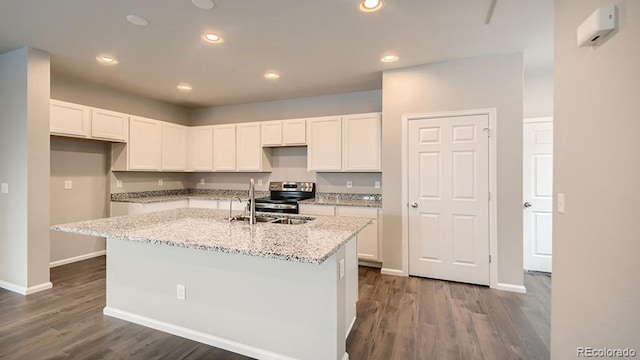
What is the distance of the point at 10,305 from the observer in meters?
2.71

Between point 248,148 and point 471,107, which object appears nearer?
point 471,107

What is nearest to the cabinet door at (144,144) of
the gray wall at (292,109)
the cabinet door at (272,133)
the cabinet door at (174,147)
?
the cabinet door at (174,147)

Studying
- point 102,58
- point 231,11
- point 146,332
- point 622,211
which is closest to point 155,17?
point 231,11

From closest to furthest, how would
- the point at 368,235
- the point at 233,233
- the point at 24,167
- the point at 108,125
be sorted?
the point at 233,233, the point at 24,167, the point at 368,235, the point at 108,125

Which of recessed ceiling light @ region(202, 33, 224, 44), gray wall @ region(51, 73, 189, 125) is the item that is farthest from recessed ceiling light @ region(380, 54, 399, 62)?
gray wall @ region(51, 73, 189, 125)

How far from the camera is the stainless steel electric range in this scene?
424 centimetres

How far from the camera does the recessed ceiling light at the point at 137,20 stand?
7.70ft

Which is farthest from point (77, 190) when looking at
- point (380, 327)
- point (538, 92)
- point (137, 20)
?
point (538, 92)

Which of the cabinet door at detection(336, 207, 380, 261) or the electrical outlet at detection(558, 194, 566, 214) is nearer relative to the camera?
the electrical outlet at detection(558, 194, 566, 214)

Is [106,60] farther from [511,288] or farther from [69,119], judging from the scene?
[511,288]

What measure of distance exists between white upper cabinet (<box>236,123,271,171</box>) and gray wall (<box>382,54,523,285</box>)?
2156mm

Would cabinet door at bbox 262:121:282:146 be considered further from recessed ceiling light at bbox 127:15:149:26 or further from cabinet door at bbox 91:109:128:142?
recessed ceiling light at bbox 127:15:149:26

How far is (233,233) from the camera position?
1.92 meters

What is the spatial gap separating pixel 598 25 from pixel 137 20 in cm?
304
